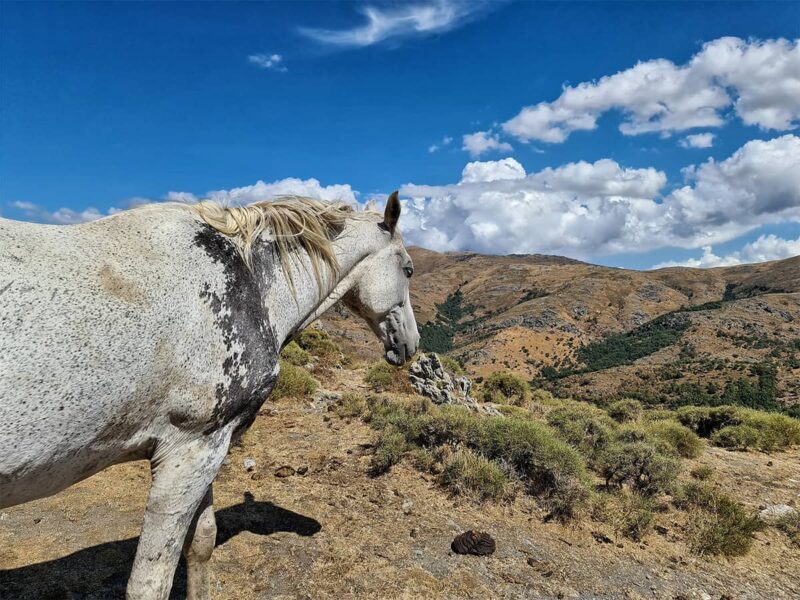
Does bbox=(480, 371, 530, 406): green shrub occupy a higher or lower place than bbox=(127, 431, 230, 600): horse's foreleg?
lower

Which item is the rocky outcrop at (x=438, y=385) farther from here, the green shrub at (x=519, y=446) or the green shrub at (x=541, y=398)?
the green shrub at (x=519, y=446)

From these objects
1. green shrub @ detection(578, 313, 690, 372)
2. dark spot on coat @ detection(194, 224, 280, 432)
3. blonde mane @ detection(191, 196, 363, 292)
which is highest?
blonde mane @ detection(191, 196, 363, 292)

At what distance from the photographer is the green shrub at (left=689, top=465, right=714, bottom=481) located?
25.4 ft

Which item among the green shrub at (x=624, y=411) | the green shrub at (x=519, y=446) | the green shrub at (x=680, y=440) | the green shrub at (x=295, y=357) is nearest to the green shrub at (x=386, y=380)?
the green shrub at (x=295, y=357)

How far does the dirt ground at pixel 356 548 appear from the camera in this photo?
4.03m

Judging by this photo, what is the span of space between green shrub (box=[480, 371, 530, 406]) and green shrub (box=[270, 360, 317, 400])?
23.4ft

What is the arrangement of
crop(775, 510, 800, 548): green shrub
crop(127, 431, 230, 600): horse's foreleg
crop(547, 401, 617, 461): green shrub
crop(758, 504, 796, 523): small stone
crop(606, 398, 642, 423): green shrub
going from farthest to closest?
crop(606, 398, 642, 423): green shrub → crop(547, 401, 617, 461): green shrub → crop(758, 504, 796, 523): small stone → crop(775, 510, 800, 548): green shrub → crop(127, 431, 230, 600): horse's foreleg

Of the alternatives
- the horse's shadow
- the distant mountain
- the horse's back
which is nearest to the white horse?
the horse's back

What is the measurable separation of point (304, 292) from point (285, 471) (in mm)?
4172

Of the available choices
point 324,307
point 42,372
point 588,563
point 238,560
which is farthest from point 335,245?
point 588,563

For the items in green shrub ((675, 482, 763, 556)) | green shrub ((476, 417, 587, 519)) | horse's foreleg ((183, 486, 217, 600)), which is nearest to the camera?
horse's foreleg ((183, 486, 217, 600))

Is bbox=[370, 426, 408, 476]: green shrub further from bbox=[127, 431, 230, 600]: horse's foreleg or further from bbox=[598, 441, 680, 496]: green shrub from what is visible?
bbox=[127, 431, 230, 600]: horse's foreleg

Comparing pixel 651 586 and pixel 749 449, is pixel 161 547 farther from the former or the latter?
pixel 749 449

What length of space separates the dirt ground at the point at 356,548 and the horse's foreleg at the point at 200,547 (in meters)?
0.65
